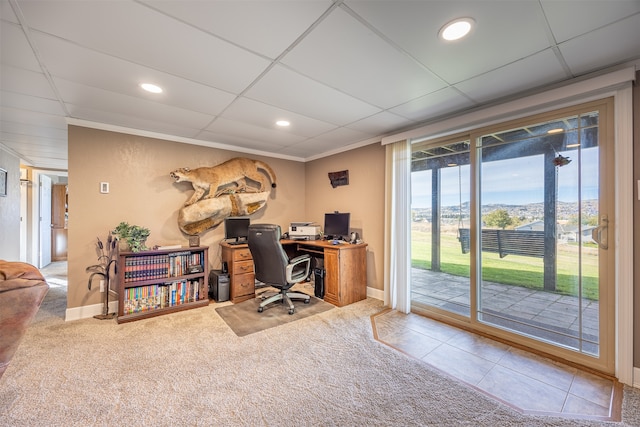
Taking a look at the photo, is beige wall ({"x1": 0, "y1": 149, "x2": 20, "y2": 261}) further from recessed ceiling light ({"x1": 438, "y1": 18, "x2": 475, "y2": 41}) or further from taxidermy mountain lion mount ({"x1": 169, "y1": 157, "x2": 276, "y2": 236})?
recessed ceiling light ({"x1": 438, "y1": 18, "x2": 475, "y2": 41})

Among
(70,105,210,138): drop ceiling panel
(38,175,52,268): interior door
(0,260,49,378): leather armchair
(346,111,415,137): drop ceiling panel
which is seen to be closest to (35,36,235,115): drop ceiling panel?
(70,105,210,138): drop ceiling panel

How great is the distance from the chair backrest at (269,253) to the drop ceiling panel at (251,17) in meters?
1.93

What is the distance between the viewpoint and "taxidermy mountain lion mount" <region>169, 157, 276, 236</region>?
12.0 feet

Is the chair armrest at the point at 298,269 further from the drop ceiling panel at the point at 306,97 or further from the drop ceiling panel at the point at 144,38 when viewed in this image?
the drop ceiling panel at the point at 144,38

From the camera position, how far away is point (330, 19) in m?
1.41

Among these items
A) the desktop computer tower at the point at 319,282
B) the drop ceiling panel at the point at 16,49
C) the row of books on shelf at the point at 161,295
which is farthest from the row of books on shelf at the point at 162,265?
the drop ceiling panel at the point at 16,49

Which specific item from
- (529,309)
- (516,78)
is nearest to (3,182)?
(516,78)

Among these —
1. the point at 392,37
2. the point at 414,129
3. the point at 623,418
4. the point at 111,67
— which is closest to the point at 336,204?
the point at 414,129

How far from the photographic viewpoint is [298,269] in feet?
11.2

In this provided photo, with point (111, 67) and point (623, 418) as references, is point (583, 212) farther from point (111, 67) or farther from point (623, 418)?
point (111, 67)

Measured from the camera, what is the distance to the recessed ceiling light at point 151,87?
2142mm

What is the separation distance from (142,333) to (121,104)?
2363mm

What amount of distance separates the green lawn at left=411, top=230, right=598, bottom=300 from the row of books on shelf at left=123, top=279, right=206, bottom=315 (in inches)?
119

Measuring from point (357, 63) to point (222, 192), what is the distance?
2.86 metres
